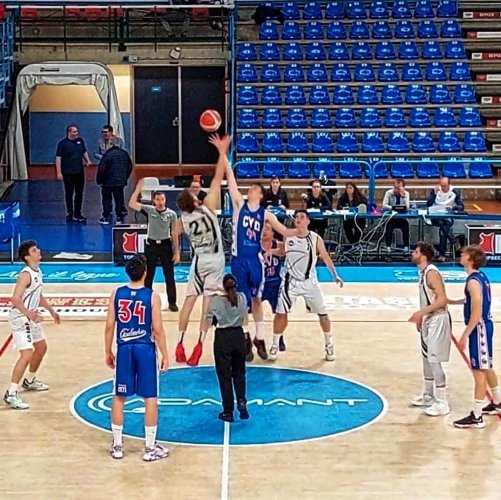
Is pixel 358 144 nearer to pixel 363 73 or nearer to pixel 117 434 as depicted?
pixel 363 73

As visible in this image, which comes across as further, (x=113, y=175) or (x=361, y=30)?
(x=361, y=30)

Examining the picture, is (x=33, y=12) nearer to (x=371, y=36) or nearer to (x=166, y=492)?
(x=371, y=36)

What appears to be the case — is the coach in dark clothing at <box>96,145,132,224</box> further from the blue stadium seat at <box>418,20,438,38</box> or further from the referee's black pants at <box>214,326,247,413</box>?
the referee's black pants at <box>214,326,247,413</box>

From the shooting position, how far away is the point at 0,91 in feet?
79.8

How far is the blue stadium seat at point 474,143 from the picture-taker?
2397 cm

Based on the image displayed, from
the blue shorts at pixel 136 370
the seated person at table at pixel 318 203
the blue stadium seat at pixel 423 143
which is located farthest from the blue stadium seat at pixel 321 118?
the blue shorts at pixel 136 370

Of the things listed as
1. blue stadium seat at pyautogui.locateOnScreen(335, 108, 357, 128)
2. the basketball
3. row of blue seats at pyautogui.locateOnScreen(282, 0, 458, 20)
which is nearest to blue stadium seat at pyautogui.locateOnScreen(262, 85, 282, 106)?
blue stadium seat at pyautogui.locateOnScreen(335, 108, 357, 128)

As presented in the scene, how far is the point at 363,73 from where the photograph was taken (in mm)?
25328

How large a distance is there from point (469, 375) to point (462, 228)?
24.9ft

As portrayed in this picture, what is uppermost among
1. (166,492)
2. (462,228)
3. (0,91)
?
(0,91)

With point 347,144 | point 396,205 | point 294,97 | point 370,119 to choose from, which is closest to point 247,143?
point 294,97

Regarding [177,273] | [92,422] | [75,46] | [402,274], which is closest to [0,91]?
[75,46]

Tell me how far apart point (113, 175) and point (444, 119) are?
331 inches

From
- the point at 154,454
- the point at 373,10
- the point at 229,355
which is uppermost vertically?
the point at 373,10
